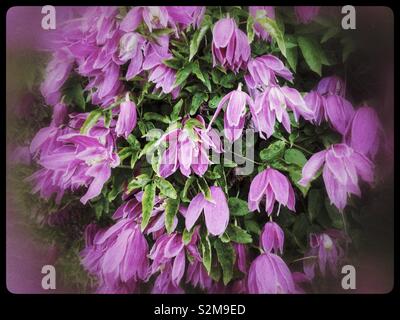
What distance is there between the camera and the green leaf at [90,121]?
3.25ft

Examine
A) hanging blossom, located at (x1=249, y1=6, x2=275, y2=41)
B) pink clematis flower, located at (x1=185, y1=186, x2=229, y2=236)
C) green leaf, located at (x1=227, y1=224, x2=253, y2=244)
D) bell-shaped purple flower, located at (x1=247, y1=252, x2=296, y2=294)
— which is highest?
hanging blossom, located at (x1=249, y1=6, x2=275, y2=41)

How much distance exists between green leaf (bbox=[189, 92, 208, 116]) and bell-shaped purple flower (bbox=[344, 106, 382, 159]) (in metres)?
0.27

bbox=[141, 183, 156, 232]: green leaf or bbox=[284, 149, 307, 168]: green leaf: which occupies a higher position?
bbox=[284, 149, 307, 168]: green leaf

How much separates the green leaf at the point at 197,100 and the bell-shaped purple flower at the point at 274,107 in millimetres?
90

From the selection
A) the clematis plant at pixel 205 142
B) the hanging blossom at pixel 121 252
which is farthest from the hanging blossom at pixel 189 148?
the hanging blossom at pixel 121 252

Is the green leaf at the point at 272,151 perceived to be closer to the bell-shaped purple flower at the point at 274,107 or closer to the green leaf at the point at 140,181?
the bell-shaped purple flower at the point at 274,107

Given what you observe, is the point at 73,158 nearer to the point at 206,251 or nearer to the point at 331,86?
the point at 206,251

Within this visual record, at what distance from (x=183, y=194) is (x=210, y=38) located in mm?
287

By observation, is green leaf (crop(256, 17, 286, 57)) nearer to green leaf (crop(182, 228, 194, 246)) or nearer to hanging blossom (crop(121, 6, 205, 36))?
hanging blossom (crop(121, 6, 205, 36))

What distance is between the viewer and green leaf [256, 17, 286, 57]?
0.96 m

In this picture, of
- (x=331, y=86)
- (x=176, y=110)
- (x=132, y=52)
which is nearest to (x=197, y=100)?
(x=176, y=110)

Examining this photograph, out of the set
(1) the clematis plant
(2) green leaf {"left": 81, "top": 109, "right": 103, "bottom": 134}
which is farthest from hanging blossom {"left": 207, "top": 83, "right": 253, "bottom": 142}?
(2) green leaf {"left": 81, "top": 109, "right": 103, "bottom": 134}

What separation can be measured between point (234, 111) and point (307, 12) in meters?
0.23

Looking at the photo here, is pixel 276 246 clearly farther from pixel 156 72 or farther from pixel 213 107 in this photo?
pixel 156 72
